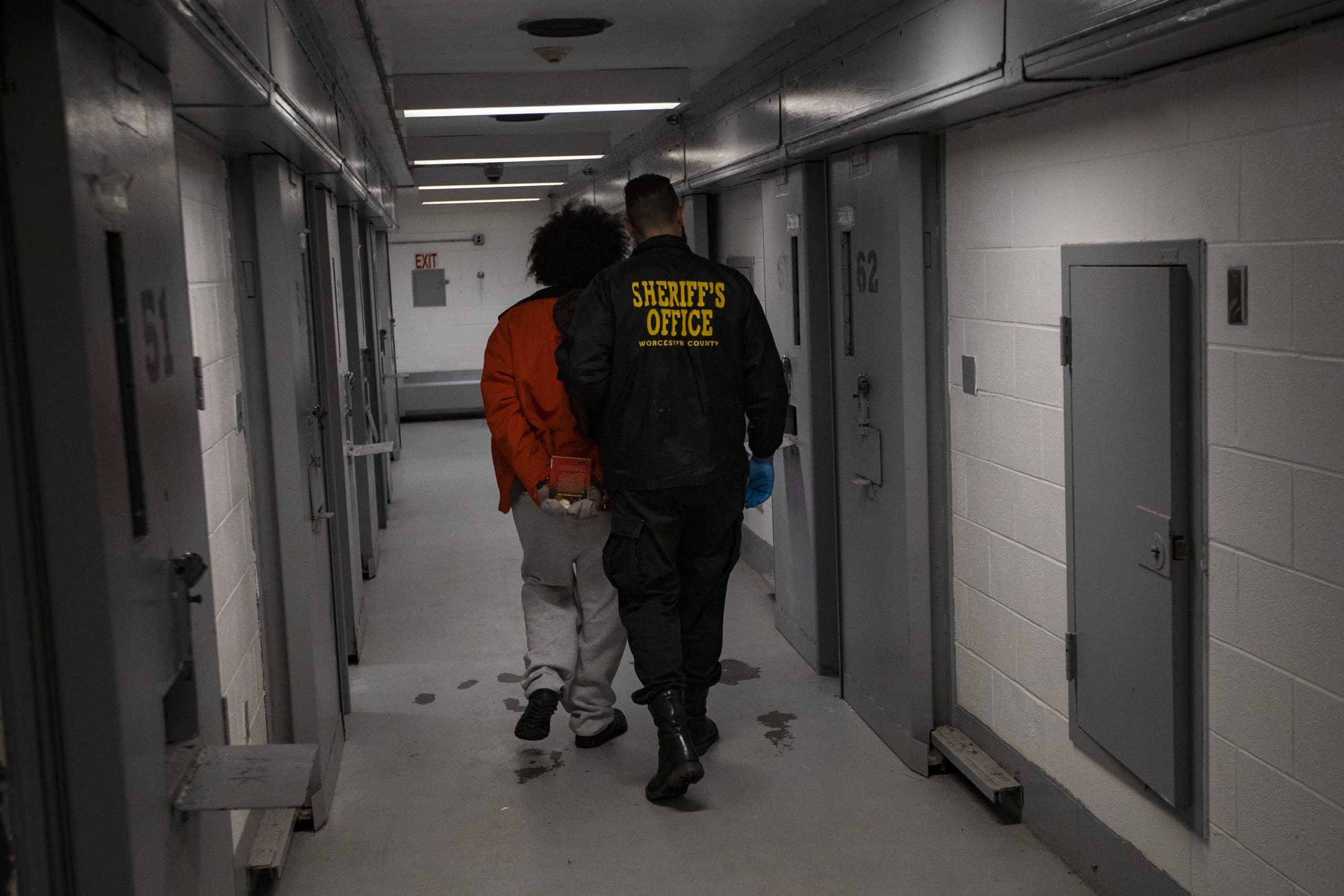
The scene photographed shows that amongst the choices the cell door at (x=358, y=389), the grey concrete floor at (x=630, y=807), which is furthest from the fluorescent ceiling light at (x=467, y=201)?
the grey concrete floor at (x=630, y=807)

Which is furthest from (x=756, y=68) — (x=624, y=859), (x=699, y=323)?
(x=624, y=859)

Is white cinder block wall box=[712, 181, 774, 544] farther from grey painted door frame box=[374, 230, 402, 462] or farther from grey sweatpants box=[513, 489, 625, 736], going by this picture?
grey painted door frame box=[374, 230, 402, 462]

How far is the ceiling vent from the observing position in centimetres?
407

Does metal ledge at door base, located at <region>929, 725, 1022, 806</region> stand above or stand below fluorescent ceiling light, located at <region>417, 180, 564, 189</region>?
below

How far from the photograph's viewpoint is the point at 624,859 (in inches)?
126

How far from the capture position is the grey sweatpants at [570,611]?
375cm

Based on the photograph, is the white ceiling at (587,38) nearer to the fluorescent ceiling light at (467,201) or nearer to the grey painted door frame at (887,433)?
the grey painted door frame at (887,433)

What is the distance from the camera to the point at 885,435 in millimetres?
3838

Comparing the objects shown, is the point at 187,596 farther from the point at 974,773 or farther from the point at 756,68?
the point at 756,68

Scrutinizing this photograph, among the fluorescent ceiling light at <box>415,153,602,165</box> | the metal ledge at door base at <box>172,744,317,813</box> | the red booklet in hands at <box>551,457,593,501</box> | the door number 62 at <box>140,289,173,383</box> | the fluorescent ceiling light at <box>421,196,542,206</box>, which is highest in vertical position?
the fluorescent ceiling light at <box>421,196,542,206</box>

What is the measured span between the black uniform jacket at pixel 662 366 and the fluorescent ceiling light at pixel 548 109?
1.80 metres

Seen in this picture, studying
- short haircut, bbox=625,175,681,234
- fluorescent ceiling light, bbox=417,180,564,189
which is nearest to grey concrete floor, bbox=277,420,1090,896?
short haircut, bbox=625,175,681,234

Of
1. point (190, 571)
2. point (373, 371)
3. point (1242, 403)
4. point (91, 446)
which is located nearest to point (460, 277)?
point (373, 371)

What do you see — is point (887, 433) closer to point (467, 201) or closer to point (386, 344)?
point (386, 344)
